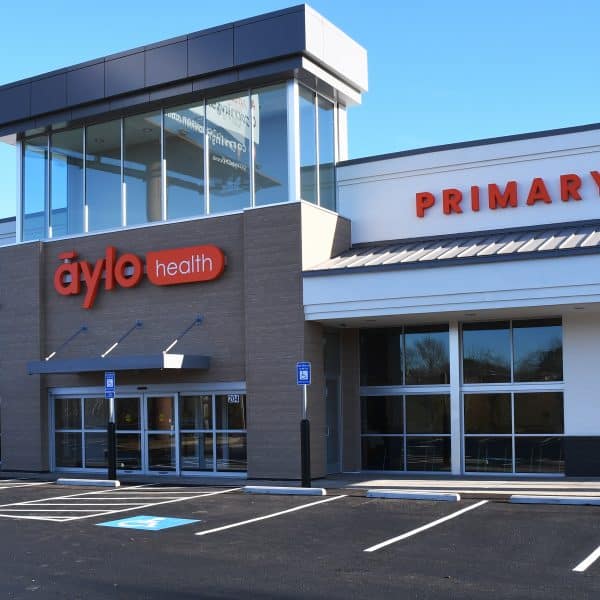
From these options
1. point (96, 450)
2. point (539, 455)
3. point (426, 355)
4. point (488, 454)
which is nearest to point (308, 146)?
point (426, 355)

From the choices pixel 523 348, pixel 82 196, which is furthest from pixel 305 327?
pixel 82 196

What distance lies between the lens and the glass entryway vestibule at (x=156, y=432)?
73.1ft

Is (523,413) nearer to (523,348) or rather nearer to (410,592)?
(523,348)

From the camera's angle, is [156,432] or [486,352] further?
[156,432]

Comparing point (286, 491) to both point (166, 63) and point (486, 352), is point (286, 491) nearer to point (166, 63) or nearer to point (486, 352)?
point (486, 352)

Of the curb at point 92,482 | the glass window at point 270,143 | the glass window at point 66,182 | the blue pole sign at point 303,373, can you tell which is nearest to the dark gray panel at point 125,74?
the glass window at point 66,182

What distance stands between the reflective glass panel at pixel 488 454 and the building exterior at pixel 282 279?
0.05 m

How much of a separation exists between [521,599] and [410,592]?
1.11 meters

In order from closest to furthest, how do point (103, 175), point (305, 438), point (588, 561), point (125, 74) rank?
point (588, 561) → point (305, 438) → point (125, 74) → point (103, 175)

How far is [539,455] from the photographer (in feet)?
67.7

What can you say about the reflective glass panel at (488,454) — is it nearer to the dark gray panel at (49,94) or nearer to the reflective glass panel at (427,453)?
the reflective glass panel at (427,453)

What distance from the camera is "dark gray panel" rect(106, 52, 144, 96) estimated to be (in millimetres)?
23281

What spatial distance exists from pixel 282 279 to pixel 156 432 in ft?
18.5

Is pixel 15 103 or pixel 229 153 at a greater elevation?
pixel 15 103
